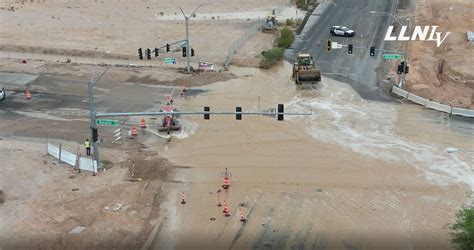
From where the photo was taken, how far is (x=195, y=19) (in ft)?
268

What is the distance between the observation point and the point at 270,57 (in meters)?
58.4

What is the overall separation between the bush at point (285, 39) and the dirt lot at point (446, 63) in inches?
491

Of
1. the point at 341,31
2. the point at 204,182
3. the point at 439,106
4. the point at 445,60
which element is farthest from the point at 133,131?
the point at 341,31

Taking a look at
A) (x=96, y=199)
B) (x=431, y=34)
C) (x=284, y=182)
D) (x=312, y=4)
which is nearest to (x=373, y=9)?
(x=312, y=4)

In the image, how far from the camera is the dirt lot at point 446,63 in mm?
47719

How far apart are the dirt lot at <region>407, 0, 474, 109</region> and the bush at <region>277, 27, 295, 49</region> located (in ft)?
40.9

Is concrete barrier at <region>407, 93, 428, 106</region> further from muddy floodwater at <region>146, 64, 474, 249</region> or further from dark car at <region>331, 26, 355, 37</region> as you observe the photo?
dark car at <region>331, 26, 355, 37</region>

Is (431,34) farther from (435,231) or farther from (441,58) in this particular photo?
(435,231)

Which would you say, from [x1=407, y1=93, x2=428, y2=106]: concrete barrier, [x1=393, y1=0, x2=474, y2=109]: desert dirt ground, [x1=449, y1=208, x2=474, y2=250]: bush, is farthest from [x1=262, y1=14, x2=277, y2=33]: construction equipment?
[x1=449, y1=208, x2=474, y2=250]: bush

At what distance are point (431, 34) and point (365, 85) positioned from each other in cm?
2143

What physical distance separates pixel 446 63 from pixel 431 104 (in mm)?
13503

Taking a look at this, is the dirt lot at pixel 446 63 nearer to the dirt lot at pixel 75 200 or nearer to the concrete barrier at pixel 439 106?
the concrete barrier at pixel 439 106

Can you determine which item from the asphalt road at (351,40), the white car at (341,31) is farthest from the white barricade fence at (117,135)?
the white car at (341,31)

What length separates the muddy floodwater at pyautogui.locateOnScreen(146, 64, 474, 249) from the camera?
27.1 m
